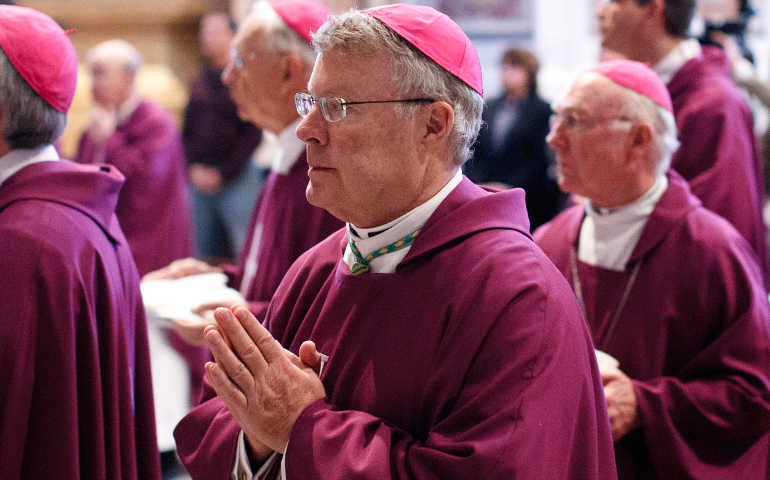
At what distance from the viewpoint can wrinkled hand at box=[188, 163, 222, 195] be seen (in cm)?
801

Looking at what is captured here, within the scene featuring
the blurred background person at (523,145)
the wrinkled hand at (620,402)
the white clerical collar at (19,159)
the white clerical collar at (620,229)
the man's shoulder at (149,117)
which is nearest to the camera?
the white clerical collar at (19,159)

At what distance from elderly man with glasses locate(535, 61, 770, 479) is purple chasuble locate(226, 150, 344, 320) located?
0.79m

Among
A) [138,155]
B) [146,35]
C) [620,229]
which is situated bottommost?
[138,155]

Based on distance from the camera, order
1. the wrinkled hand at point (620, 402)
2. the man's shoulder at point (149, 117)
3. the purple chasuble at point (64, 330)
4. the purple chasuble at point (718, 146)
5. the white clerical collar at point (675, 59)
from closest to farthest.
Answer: the purple chasuble at point (64, 330), the wrinkled hand at point (620, 402), the purple chasuble at point (718, 146), the white clerical collar at point (675, 59), the man's shoulder at point (149, 117)

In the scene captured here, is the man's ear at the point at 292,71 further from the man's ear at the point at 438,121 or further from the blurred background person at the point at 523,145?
the blurred background person at the point at 523,145

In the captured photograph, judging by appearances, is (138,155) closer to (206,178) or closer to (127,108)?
(127,108)

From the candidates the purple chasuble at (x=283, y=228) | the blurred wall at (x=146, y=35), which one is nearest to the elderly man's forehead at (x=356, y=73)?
the purple chasuble at (x=283, y=228)

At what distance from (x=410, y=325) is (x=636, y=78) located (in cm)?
161

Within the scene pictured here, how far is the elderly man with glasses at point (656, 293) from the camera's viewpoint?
2.99 meters

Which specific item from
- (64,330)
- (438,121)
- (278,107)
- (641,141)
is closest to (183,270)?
(278,107)

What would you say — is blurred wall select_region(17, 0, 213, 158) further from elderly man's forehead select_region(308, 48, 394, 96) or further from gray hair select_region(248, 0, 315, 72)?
elderly man's forehead select_region(308, 48, 394, 96)

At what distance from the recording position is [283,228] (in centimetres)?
349

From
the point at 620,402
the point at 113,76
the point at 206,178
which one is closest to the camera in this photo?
the point at 620,402

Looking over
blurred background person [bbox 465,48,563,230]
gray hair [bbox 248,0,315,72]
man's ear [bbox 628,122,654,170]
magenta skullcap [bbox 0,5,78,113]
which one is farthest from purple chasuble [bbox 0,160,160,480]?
blurred background person [bbox 465,48,563,230]
